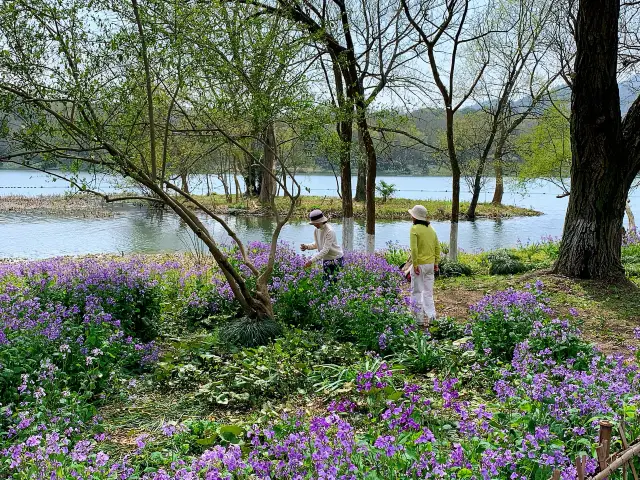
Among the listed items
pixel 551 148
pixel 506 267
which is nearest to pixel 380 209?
pixel 551 148

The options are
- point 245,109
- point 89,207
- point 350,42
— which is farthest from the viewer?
point 89,207

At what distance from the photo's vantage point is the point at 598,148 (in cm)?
888

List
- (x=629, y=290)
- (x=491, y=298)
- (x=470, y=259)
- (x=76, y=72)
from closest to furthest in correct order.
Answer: (x=76, y=72)
(x=491, y=298)
(x=629, y=290)
(x=470, y=259)

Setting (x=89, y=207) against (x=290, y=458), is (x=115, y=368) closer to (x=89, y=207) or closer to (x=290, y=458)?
(x=290, y=458)

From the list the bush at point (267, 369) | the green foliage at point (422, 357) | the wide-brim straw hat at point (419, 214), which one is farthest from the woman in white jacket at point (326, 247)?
the green foliage at point (422, 357)

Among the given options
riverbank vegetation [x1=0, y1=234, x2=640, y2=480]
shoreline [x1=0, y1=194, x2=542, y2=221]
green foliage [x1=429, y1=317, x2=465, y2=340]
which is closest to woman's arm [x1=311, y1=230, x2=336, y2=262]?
riverbank vegetation [x1=0, y1=234, x2=640, y2=480]

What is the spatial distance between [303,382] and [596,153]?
675cm

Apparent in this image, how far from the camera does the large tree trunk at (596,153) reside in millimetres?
8758

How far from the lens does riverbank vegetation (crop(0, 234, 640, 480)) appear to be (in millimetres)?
2873

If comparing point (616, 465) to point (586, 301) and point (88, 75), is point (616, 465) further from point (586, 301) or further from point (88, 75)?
point (586, 301)

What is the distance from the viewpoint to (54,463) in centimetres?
284

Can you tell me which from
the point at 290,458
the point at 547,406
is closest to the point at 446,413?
the point at 547,406

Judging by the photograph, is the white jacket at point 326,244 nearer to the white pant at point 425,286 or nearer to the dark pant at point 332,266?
the dark pant at point 332,266

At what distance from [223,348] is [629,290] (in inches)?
262
